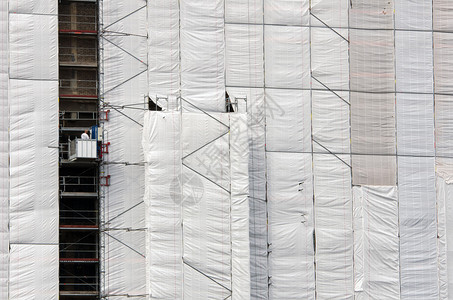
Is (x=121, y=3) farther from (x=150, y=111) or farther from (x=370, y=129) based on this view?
(x=370, y=129)

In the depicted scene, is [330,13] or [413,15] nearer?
[330,13]

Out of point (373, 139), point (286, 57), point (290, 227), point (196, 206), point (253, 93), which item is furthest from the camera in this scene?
point (373, 139)

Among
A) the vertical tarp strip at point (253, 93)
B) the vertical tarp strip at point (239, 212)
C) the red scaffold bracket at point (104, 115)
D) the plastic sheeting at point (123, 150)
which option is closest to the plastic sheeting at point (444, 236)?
the vertical tarp strip at point (253, 93)

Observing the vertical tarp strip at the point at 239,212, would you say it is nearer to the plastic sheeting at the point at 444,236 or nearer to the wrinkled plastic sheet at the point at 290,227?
the wrinkled plastic sheet at the point at 290,227

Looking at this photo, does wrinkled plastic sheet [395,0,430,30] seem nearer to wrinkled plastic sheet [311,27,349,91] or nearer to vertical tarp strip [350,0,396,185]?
vertical tarp strip [350,0,396,185]

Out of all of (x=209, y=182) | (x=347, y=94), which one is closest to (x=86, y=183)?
(x=209, y=182)

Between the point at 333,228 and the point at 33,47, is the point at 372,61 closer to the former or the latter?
the point at 333,228

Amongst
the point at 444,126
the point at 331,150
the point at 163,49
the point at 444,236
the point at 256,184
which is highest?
the point at 163,49

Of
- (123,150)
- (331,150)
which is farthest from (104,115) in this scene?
(331,150)
